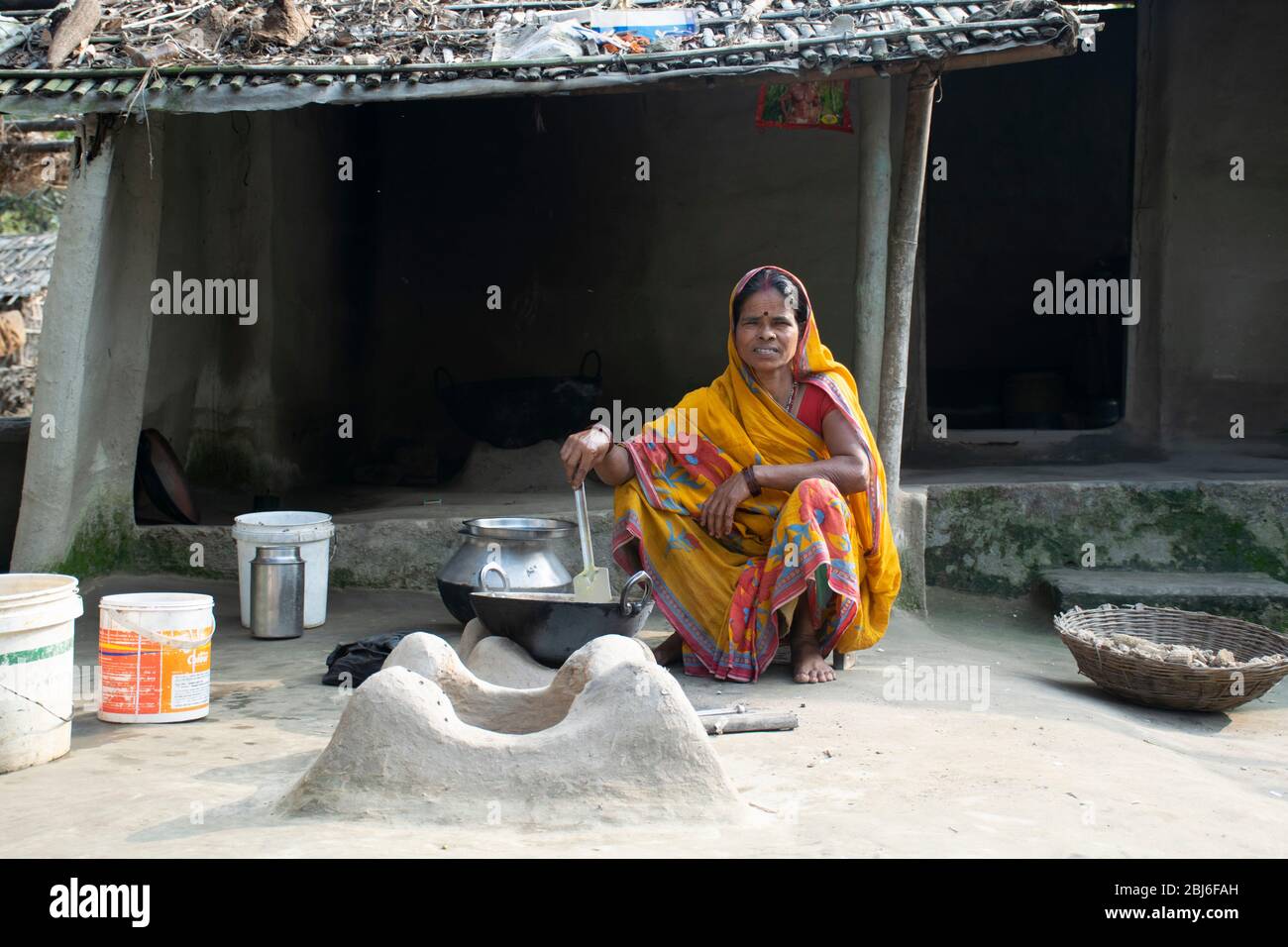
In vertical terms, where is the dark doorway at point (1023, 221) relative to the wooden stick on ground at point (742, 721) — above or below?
above

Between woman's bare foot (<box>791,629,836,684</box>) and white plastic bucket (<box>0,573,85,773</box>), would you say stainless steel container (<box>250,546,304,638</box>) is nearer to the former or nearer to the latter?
white plastic bucket (<box>0,573,85,773</box>)

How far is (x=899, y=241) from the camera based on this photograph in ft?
17.5

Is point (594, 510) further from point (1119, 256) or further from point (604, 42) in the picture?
point (1119, 256)

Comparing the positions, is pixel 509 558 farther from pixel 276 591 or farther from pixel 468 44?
pixel 468 44

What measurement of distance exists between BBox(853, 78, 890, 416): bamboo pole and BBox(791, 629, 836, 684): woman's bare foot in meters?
1.51

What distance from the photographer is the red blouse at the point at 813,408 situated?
422cm

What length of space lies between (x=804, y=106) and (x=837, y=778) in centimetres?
368

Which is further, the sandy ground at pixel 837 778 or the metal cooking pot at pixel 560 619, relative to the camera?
the metal cooking pot at pixel 560 619

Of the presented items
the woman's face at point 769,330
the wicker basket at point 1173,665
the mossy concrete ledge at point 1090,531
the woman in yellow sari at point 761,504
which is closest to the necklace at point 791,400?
the woman in yellow sari at point 761,504

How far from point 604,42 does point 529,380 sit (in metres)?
2.75

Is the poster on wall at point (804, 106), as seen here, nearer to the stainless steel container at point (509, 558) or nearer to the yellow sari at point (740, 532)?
the yellow sari at point (740, 532)

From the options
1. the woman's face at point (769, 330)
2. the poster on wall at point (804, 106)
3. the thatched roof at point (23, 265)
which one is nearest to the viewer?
the woman's face at point (769, 330)

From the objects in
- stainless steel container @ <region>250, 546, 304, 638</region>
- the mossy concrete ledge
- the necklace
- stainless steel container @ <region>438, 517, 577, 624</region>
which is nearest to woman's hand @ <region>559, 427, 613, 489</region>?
stainless steel container @ <region>438, 517, 577, 624</region>

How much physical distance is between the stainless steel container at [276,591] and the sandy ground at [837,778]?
0.08m
